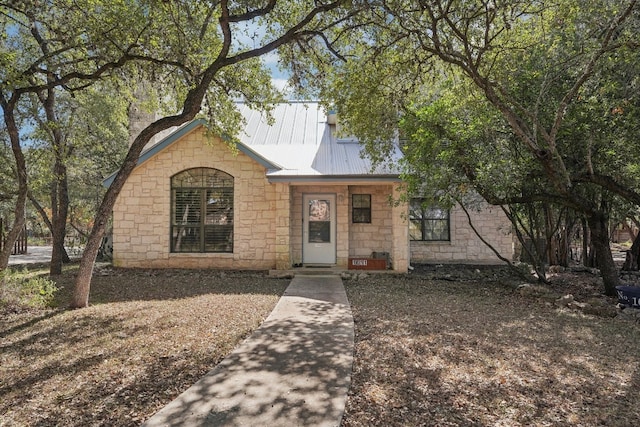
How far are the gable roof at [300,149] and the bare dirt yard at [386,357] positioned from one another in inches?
140

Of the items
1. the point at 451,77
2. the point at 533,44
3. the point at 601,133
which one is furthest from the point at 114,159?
the point at 601,133

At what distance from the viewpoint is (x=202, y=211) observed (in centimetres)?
1145

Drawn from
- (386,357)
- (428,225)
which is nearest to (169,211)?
(428,225)

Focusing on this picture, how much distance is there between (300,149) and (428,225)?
498 centimetres

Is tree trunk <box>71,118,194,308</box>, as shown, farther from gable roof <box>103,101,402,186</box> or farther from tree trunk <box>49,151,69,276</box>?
tree trunk <box>49,151,69,276</box>

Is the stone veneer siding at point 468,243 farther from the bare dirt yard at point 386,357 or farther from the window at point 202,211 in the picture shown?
the window at point 202,211

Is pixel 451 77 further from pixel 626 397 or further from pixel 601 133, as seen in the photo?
pixel 626 397

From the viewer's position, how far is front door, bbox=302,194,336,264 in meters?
11.8

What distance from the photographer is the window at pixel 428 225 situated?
43.3 ft

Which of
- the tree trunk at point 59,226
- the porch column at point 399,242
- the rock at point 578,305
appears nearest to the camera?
the rock at point 578,305

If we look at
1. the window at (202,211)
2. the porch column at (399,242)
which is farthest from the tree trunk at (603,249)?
the window at (202,211)

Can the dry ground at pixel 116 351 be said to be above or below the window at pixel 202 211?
below

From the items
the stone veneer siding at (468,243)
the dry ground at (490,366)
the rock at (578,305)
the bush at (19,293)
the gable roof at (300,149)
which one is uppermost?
the gable roof at (300,149)

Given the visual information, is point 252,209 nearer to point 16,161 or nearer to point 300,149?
point 300,149
